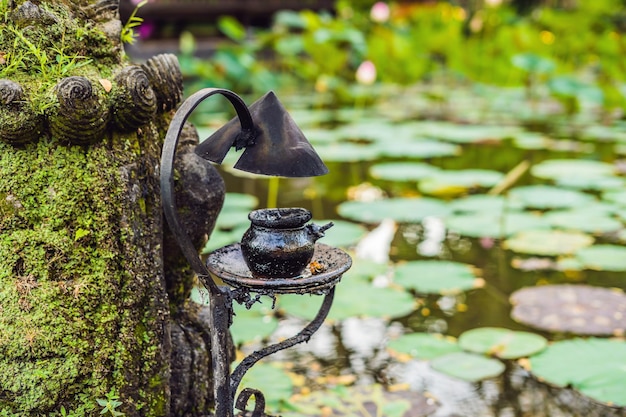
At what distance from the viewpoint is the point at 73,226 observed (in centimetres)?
156

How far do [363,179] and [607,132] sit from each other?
2.84m

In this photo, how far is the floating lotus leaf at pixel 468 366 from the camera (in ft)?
8.16

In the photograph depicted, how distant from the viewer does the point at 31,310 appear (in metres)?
1.53

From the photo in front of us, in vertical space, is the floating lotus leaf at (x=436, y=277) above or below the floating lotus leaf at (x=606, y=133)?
below

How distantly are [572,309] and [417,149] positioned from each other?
3.04 meters

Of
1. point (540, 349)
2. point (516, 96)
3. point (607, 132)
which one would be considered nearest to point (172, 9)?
point (516, 96)

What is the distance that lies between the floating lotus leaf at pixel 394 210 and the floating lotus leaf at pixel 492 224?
0.51 ft

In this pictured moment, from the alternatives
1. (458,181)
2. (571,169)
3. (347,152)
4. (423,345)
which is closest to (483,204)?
(458,181)

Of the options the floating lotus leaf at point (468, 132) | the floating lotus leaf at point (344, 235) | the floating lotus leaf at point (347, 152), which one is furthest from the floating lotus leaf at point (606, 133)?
the floating lotus leaf at point (344, 235)

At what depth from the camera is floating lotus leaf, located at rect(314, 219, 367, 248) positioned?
12.2 feet

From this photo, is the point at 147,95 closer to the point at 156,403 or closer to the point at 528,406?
the point at 156,403

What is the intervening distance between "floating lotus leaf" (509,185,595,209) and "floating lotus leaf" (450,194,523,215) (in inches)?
3.5

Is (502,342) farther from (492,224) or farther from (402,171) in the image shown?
(402,171)

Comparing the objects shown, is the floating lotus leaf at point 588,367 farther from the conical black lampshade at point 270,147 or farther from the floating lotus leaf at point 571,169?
the floating lotus leaf at point 571,169
